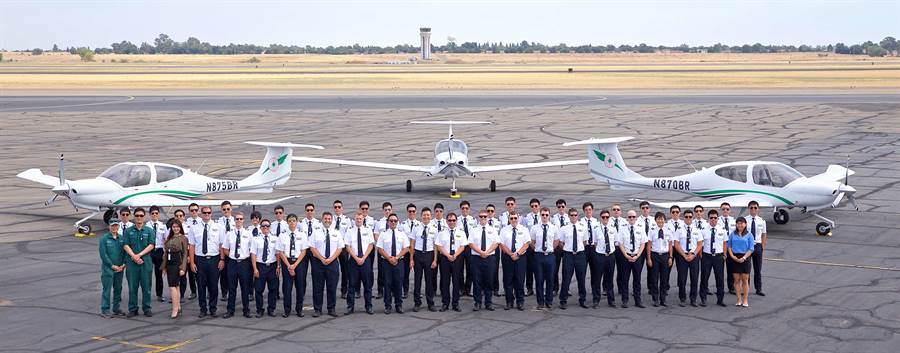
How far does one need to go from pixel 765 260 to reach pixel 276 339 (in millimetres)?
10191

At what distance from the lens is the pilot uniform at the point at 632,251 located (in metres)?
16.7

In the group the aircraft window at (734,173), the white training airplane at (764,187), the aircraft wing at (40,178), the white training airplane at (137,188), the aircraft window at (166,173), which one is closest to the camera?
the white training airplane at (764,187)

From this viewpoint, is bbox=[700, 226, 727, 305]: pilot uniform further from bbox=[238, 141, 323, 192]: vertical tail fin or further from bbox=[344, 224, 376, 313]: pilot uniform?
bbox=[238, 141, 323, 192]: vertical tail fin

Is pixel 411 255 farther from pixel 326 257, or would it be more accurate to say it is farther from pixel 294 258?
pixel 294 258

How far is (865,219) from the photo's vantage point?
25250 mm

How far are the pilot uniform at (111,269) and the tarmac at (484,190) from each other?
0.30m

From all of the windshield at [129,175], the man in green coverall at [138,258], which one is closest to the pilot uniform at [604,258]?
the man in green coverall at [138,258]

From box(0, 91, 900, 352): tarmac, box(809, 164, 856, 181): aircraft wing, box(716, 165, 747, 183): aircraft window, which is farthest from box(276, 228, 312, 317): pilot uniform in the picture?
box(809, 164, 856, 181): aircraft wing

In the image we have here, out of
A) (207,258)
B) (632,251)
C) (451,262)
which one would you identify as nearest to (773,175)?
(632,251)

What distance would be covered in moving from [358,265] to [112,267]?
373 cm

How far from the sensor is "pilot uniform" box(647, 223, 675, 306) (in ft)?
55.0

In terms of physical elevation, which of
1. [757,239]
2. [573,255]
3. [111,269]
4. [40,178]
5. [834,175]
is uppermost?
[757,239]

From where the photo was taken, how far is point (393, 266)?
16.4 meters

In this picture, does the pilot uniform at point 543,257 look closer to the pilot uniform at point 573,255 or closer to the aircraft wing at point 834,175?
the pilot uniform at point 573,255
